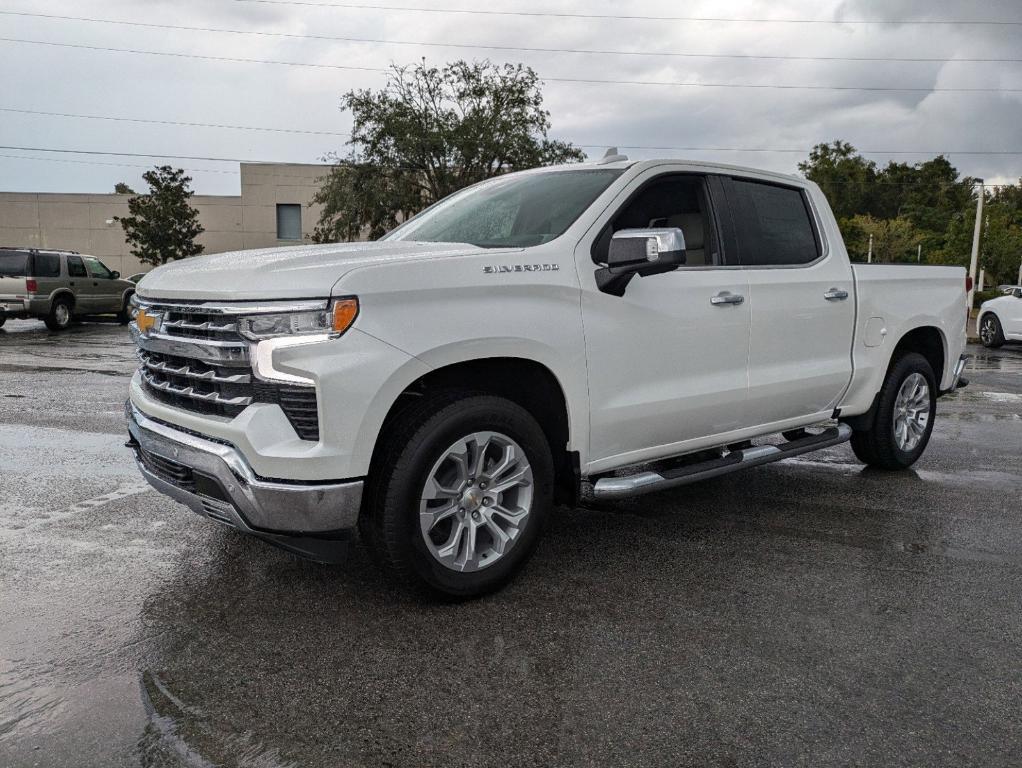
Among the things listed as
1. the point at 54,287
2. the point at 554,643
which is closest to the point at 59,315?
the point at 54,287

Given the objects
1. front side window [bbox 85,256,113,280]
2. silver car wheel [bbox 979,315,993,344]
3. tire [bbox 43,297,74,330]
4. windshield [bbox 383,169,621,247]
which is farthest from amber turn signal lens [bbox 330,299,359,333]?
front side window [bbox 85,256,113,280]

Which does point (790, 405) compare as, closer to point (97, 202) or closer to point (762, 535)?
point (762, 535)

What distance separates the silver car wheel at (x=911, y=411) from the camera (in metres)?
6.04

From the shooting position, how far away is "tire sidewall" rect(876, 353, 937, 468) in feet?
19.3

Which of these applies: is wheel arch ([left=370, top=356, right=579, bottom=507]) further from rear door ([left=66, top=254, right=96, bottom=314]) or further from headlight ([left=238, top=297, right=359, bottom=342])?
rear door ([left=66, top=254, right=96, bottom=314])

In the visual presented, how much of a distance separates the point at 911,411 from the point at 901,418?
14 centimetres

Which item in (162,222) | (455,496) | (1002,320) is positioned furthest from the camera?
(162,222)

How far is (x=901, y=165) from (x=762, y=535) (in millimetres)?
111031

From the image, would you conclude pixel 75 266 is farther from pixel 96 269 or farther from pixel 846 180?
pixel 846 180

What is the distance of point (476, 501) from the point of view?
3.67 metres

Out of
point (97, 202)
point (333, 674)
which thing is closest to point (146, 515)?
point (333, 674)

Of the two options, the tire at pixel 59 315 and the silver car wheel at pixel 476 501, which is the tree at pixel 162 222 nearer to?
the tire at pixel 59 315

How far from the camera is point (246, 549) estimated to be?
4.41 m

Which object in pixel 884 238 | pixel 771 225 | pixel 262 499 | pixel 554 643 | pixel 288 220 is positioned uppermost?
pixel 884 238
